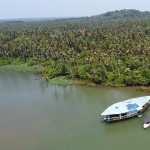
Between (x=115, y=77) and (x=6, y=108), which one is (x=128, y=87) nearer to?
(x=115, y=77)

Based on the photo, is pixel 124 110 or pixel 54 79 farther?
pixel 54 79

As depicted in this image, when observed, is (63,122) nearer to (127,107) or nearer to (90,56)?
(127,107)

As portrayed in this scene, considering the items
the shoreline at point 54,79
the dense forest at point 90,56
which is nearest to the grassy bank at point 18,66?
the shoreline at point 54,79

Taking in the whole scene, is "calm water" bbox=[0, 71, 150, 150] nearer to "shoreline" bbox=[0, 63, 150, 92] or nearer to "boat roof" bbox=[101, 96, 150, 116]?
"boat roof" bbox=[101, 96, 150, 116]

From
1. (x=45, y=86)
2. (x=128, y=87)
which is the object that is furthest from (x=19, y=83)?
(x=128, y=87)

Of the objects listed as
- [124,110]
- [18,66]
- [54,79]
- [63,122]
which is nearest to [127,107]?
[124,110]

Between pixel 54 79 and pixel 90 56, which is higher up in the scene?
pixel 90 56

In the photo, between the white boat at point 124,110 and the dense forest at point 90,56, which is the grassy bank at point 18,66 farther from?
the white boat at point 124,110
